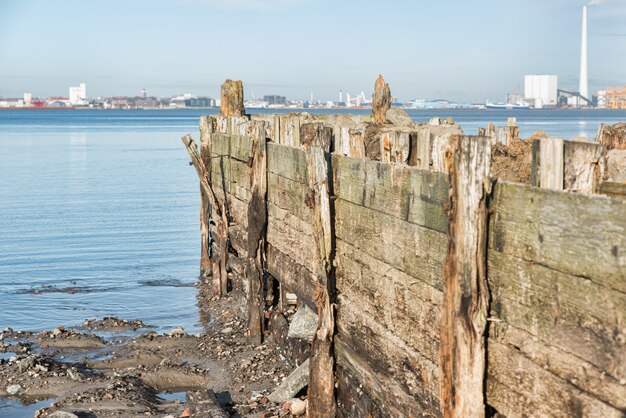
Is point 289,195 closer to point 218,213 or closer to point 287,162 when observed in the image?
point 287,162

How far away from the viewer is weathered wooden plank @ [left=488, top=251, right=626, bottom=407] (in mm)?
3807

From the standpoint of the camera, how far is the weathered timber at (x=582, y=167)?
4.27 m

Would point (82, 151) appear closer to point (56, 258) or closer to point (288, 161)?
point (56, 258)

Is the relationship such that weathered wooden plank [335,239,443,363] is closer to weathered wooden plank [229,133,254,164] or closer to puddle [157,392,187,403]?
puddle [157,392,187,403]

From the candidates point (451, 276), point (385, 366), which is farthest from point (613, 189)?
point (385, 366)

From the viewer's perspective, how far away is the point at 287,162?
998 centimetres

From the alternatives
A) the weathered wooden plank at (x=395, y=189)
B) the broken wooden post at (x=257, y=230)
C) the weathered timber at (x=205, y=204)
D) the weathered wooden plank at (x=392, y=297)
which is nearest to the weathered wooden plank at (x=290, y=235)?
the broken wooden post at (x=257, y=230)

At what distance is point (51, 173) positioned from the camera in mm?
45062

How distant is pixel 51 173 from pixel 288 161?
124ft

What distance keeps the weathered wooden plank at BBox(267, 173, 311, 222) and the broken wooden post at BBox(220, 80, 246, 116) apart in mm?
5412

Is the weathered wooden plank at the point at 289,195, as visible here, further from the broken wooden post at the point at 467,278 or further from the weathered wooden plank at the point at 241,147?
the broken wooden post at the point at 467,278

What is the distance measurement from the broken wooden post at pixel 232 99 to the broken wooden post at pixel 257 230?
15.4 feet

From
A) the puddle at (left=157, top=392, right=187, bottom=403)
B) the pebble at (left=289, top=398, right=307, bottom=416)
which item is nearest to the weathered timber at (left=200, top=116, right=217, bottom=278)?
the puddle at (left=157, top=392, right=187, bottom=403)

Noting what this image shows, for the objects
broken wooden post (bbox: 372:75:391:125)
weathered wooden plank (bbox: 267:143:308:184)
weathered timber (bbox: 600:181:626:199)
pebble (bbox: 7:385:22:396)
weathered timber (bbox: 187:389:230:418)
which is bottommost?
pebble (bbox: 7:385:22:396)
